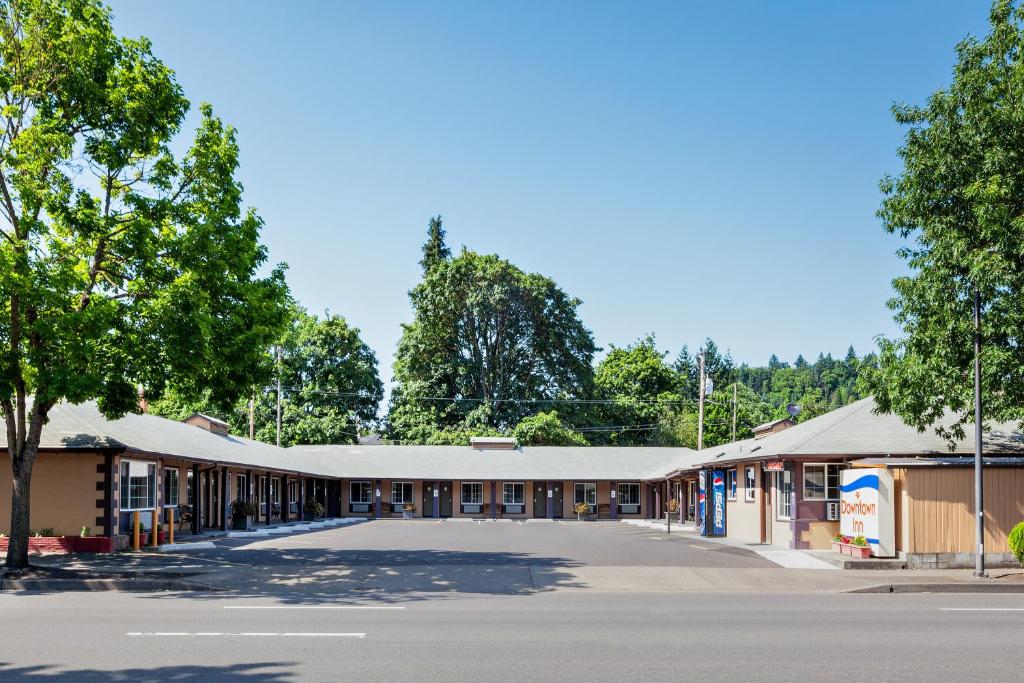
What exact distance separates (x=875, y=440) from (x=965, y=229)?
27.0ft

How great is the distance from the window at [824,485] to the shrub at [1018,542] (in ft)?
25.4

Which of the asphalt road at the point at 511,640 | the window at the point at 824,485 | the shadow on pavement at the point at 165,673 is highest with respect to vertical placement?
the window at the point at 824,485

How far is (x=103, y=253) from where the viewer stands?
20.1 meters

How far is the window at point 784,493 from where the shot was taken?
28266mm

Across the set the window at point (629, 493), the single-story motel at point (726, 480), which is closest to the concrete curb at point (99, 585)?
the single-story motel at point (726, 480)

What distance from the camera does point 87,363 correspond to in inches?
735

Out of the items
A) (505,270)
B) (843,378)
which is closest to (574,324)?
(505,270)

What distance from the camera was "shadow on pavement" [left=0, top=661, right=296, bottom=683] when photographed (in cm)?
909

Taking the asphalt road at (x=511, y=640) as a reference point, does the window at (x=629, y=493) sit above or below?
below

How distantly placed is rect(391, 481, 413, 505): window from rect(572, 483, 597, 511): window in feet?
32.6

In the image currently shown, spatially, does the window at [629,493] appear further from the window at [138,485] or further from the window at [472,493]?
the window at [138,485]

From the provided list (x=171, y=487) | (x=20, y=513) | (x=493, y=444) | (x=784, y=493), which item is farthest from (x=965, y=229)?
(x=493, y=444)

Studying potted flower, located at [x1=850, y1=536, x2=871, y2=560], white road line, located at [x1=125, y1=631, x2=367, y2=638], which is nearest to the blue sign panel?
potted flower, located at [x1=850, y1=536, x2=871, y2=560]

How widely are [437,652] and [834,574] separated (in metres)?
13.0
